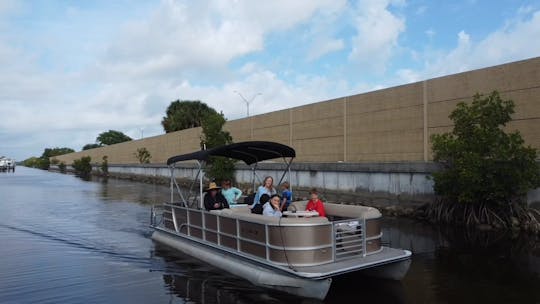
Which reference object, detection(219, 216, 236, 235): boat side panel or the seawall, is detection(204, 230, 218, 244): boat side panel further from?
the seawall

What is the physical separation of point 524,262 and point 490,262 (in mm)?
691

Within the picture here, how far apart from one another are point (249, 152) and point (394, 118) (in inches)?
392

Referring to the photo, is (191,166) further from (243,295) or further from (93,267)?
(243,295)

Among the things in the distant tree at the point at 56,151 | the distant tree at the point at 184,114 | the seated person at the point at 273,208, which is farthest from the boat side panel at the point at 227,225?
the distant tree at the point at 56,151

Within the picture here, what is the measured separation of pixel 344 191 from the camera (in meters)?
21.9

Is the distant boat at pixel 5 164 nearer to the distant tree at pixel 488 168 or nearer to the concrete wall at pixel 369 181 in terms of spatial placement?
the concrete wall at pixel 369 181

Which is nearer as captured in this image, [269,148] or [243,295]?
[243,295]

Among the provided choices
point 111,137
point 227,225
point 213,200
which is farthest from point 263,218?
point 111,137

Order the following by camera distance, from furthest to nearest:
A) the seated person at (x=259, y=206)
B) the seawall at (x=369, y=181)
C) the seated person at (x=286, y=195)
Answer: the seawall at (x=369, y=181) → the seated person at (x=286, y=195) → the seated person at (x=259, y=206)

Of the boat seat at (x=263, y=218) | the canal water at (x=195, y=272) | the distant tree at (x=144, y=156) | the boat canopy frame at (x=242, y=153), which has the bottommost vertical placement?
the canal water at (x=195, y=272)

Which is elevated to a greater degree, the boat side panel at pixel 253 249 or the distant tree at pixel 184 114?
the distant tree at pixel 184 114

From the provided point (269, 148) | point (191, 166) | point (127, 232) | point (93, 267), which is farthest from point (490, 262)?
point (191, 166)

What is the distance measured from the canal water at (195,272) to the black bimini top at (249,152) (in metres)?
2.41

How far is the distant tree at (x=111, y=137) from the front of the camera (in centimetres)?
14625
